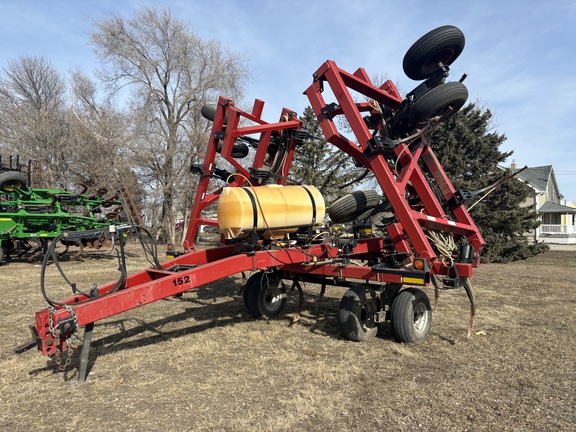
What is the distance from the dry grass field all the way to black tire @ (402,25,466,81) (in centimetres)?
363

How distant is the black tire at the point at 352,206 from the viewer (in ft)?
21.2

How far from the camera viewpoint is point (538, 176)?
33812mm

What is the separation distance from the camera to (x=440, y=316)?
21.7 ft

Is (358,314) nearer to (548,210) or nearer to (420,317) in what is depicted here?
(420,317)

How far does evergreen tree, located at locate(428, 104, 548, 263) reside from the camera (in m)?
16.3

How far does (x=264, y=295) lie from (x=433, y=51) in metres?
4.25

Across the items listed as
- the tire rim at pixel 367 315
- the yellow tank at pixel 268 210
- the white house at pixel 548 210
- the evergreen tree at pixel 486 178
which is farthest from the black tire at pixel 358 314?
the white house at pixel 548 210

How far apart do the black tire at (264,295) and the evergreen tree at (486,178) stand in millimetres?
11732

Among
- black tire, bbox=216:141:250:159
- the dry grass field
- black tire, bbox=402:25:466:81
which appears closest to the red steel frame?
black tire, bbox=402:25:466:81

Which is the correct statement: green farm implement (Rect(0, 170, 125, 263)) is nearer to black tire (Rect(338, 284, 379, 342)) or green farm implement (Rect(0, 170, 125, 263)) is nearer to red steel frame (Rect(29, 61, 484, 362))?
red steel frame (Rect(29, 61, 484, 362))

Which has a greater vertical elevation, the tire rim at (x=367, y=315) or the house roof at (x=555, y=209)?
the house roof at (x=555, y=209)

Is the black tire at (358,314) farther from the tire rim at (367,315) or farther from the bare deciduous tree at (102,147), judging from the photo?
the bare deciduous tree at (102,147)

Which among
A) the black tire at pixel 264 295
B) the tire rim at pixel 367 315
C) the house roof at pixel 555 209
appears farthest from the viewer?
the house roof at pixel 555 209

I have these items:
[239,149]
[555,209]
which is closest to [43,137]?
[239,149]
